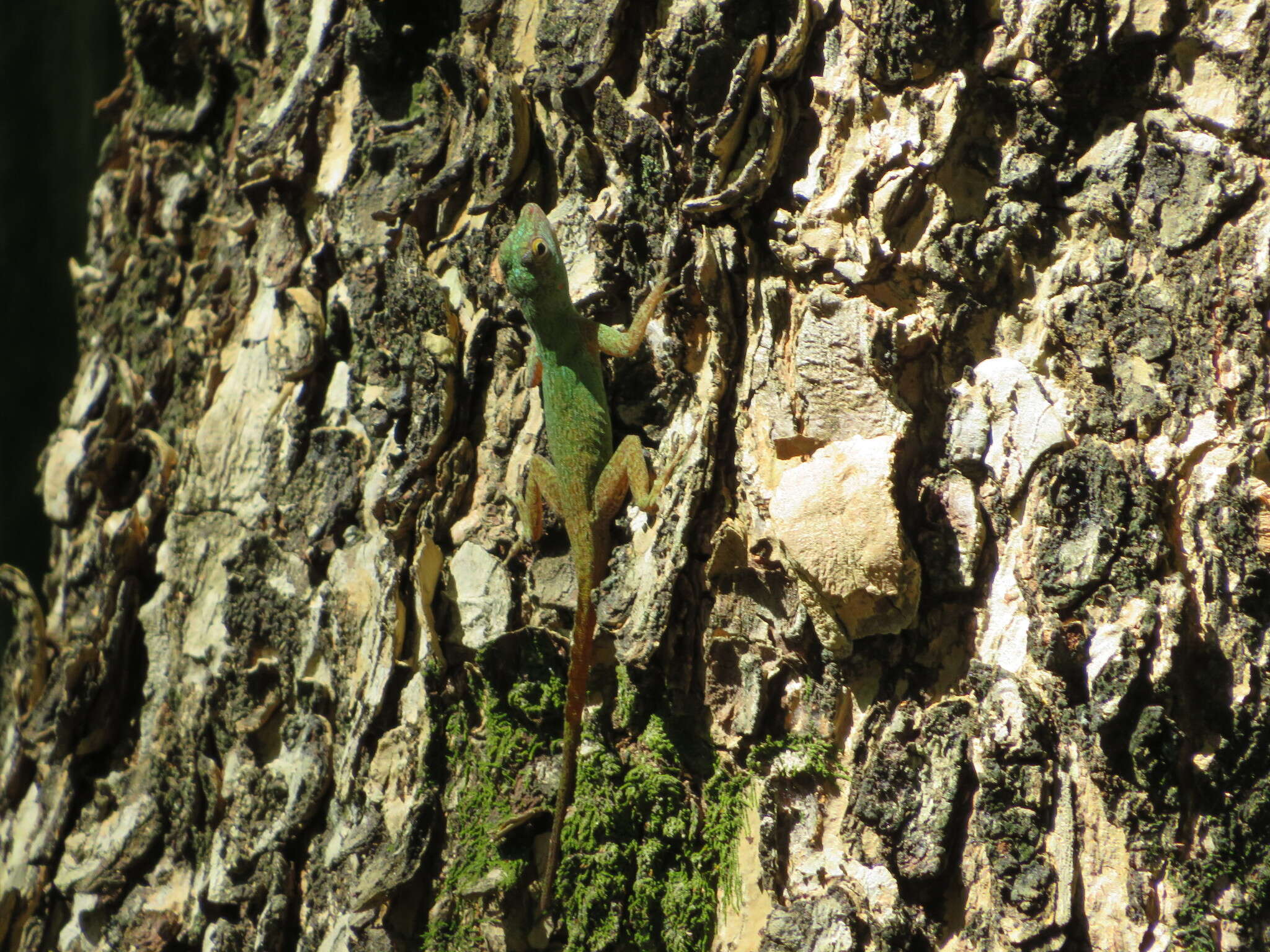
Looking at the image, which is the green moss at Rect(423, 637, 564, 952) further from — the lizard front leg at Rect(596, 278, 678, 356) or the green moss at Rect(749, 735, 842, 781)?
the lizard front leg at Rect(596, 278, 678, 356)

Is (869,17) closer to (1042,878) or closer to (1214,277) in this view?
(1214,277)

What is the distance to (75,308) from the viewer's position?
385 cm

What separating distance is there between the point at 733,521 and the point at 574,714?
529 mm

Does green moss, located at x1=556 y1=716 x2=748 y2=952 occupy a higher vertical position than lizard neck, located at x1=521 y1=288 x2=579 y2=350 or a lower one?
lower

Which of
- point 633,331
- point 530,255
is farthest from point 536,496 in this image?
point 530,255

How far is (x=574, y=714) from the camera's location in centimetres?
181

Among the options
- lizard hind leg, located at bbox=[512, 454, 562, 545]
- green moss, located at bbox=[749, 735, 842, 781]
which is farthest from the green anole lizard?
green moss, located at bbox=[749, 735, 842, 781]

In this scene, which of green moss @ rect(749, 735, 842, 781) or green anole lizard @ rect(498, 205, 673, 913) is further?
green anole lizard @ rect(498, 205, 673, 913)

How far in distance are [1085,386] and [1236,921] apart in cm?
88

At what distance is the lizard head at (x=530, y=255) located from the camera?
2.02 m

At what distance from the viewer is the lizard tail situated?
1.78 m

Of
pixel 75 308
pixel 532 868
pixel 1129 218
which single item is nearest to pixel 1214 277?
pixel 1129 218

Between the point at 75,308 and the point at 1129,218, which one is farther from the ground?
the point at 75,308

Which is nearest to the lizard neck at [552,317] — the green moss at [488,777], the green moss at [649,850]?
the green moss at [488,777]
